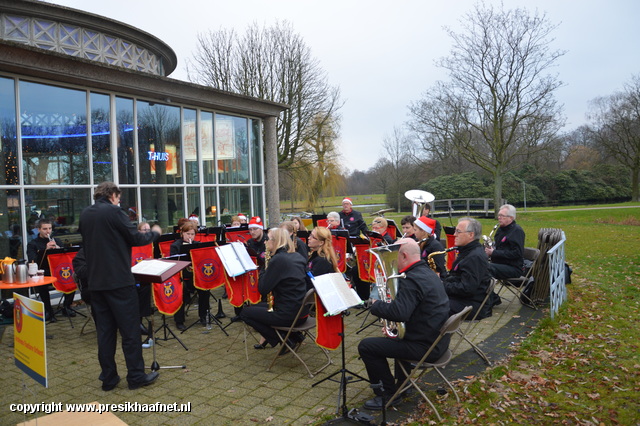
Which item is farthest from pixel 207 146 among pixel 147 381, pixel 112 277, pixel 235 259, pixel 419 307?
pixel 419 307

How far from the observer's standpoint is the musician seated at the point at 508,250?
24.2 ft

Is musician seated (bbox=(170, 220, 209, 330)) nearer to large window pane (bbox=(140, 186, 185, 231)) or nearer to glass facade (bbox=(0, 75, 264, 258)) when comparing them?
glass facade (bbox=(0, 75, 264, 258))

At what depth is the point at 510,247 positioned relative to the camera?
7449mm

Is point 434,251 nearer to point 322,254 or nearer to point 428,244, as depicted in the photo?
point 428,244

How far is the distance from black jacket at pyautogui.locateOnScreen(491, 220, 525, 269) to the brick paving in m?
1.01

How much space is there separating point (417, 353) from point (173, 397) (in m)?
2.48

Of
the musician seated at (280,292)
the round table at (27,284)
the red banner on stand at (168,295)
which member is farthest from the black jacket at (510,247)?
the round table at (27,284)

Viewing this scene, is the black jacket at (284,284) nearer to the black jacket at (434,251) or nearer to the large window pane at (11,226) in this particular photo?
the black jacket at (434,251)

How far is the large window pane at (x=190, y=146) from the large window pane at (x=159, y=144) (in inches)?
8.7

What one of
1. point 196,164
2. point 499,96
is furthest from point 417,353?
point 499,96

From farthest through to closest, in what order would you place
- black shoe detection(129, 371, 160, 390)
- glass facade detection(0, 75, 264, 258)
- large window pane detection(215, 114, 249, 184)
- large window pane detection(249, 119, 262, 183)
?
large window pane detection(249, 119, 262, 183)
large window pane detection(215, 114, 249, 184)
glass facade detection(0, 75, 264, 258)
black shoe detection(129, 371, 160, 390)

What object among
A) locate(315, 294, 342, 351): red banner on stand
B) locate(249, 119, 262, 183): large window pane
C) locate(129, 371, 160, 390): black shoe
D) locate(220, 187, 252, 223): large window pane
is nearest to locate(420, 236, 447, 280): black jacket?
locate(315, 294, 342, 351): red banner on stand

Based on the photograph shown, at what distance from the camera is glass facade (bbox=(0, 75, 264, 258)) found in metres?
8.62

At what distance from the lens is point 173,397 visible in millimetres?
4586
